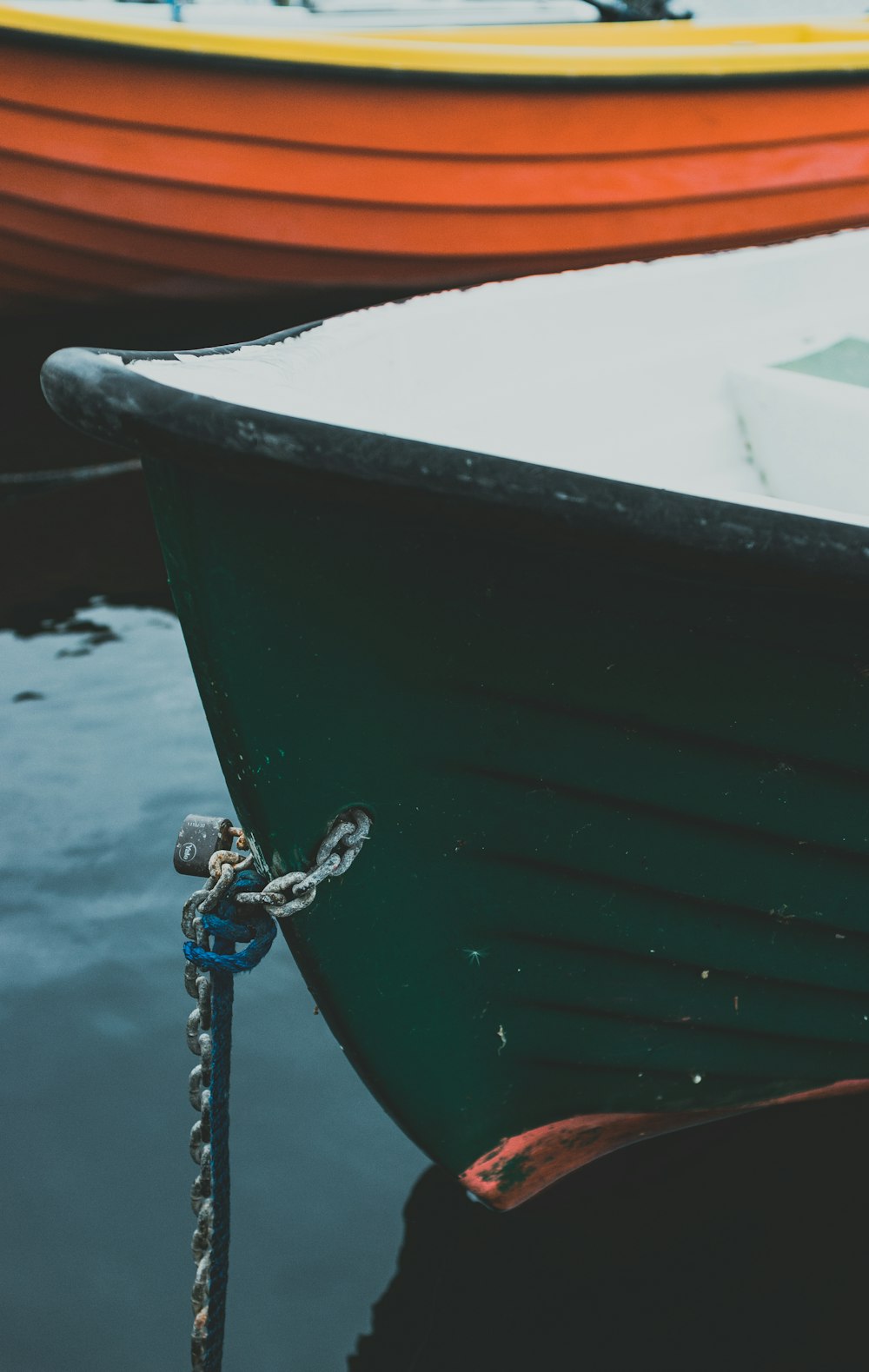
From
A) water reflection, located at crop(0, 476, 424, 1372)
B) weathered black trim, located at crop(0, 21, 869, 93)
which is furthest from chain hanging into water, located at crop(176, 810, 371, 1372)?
weathered black trim, located at crop(0, 21, 869, 93)

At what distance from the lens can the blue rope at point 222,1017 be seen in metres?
1.41

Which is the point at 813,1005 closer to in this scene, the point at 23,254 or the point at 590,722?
the point at 590,722

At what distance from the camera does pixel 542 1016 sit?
63.8 inches

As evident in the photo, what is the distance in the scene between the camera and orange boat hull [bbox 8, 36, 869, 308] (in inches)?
150

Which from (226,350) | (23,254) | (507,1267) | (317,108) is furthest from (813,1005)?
(23,254)

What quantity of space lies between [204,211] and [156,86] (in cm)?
44

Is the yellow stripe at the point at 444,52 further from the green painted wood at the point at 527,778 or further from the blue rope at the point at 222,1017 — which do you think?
the blue rope at the point at 222,1017

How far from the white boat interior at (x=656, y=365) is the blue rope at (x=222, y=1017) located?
661 millimetres

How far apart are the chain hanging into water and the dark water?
0.28m

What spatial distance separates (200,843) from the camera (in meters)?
1.48

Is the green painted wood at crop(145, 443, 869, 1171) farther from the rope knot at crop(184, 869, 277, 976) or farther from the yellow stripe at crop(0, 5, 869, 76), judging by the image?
the yellow stripe at crop(0, 5, 869, 76)

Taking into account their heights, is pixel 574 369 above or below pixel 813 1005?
above

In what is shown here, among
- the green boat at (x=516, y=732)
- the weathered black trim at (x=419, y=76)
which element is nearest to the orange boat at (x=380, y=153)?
the weathered black trim at (x=419, y=76)

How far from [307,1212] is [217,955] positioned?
657 mm
